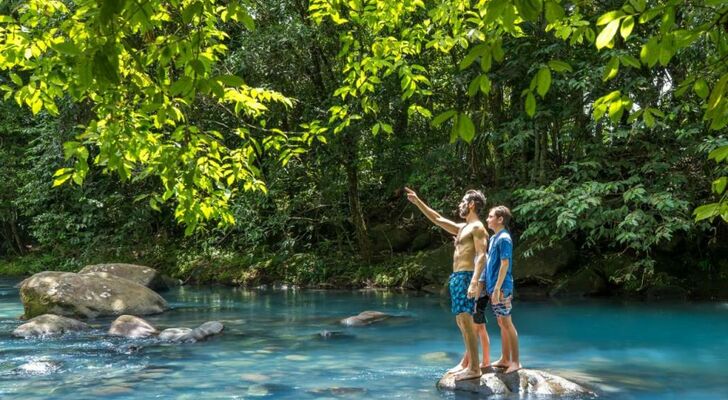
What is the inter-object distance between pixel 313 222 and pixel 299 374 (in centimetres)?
1264

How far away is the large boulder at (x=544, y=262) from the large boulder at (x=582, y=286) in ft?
1.50

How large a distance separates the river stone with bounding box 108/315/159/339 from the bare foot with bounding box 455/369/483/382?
225 inches

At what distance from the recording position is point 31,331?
11133mm

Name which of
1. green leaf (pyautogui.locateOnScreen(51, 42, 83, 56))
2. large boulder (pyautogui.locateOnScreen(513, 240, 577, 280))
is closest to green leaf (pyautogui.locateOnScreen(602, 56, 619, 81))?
green leaf (pyautogui.locateOnScreen(51, 42, 83, 56))

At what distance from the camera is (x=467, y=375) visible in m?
7.04

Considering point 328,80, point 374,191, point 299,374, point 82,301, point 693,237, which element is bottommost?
point 299,374

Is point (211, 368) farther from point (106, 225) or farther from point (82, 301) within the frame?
point (106, 225)

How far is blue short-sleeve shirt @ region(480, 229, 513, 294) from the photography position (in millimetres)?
7004

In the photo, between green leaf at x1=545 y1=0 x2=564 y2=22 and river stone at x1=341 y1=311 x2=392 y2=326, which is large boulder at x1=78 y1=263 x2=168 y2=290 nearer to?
river stone at x1=341 y1=311 x2=392 y2=326

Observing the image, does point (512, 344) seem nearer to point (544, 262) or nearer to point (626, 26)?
point (626, 26)

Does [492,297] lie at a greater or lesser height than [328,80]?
lesser

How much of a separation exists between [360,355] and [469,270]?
2.93 m

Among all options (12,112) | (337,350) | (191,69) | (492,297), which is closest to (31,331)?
(337,350)

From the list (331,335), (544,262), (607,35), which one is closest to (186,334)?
(331,335)
